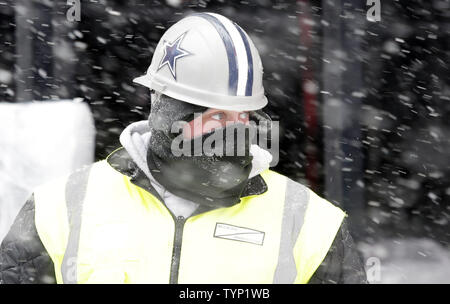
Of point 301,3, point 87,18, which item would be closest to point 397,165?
point 301,3

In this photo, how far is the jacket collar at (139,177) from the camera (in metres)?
1.97

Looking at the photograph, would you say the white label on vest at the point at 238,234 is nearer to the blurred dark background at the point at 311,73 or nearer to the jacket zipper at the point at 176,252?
the jacket zipper at the point at 176,252

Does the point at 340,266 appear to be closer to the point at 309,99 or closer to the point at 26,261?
the point at 26,261

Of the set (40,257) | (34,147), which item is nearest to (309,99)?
(34,147)

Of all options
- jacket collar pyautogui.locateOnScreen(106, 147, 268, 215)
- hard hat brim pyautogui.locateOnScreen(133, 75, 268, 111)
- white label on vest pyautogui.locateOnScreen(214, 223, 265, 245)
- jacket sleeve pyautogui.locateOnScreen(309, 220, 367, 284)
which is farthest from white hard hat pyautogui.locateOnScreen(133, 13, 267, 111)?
jacket sleeve pyautogui.locateOnScreen(309, 220, 367, 284)

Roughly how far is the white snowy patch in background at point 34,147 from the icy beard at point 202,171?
4.21 ft

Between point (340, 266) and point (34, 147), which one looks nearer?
point (340, 266)

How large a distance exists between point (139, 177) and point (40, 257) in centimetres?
34

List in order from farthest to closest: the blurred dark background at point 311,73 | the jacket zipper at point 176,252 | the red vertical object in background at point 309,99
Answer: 1. the red vertical object in background at point 309,99
2. the blurred dark background at point 311,73
3. the jacket zipper at point 176,252

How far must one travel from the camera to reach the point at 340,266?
1989 millimetres

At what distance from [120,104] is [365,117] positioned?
124 centimetres

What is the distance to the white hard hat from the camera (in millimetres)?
2016

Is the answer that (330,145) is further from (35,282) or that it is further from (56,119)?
(35,282)

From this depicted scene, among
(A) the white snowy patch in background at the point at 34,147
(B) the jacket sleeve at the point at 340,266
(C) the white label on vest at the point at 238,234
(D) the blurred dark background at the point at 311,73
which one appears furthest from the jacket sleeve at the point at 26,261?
(D) the blurred dark background at the point at 311,73
